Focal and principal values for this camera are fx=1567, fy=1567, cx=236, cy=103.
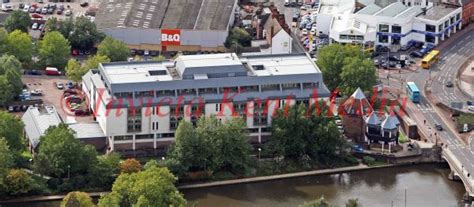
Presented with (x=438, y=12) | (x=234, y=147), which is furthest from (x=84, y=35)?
(x=438, y=12)

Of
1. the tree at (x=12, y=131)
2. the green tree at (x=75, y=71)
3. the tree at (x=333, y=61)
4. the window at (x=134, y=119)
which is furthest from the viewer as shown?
the green tree at (x=75, y=71)

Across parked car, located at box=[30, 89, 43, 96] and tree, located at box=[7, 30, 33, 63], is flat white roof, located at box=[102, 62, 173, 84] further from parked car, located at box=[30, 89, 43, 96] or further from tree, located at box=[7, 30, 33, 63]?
tree, located at box=[7, 30, 33, 63]

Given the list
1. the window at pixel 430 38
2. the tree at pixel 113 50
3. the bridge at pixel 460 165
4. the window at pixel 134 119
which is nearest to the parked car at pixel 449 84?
the window at pixel 430 38

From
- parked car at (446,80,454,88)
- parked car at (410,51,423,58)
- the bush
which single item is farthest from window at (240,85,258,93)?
parked car at (410,51,423,58)

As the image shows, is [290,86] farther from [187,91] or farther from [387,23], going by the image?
[387,23]

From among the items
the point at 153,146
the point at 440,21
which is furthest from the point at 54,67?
the point at 440,21

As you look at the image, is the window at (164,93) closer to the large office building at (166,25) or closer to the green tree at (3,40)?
the green tree at (3,40)
